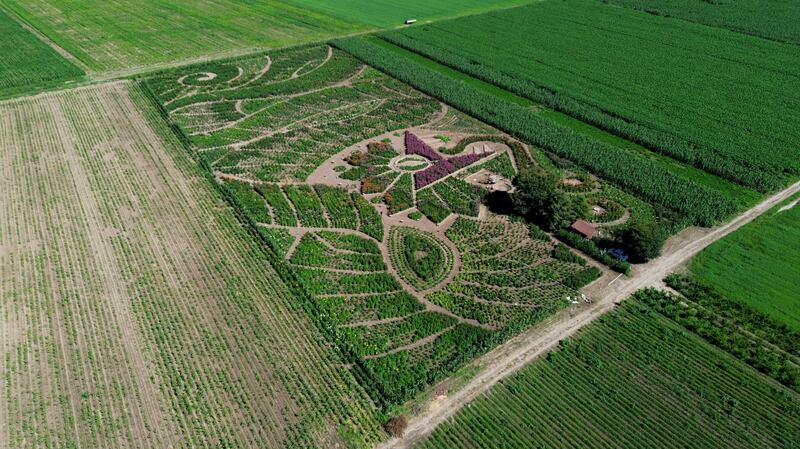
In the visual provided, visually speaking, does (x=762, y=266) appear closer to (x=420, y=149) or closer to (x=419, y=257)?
(x=419, y=257)

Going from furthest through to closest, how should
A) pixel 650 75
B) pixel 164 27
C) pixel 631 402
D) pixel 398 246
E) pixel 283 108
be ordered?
pixel 164 27, pixel 650 75, pixel 283 108, pixel 398 246, pixel 631 402

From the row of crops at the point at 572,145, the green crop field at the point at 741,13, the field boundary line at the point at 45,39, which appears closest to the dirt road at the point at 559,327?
the row of crops at the point at 572,145

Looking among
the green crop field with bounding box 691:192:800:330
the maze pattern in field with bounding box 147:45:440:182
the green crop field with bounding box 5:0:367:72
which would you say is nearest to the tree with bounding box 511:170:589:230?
the green crop field with bounding box 691:192:800:330

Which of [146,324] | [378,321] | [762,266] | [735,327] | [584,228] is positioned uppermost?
[584,228]

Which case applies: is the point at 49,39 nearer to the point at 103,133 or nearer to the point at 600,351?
the point at 103,133

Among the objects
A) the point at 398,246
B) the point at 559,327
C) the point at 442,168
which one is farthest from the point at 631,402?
the point at 442,168

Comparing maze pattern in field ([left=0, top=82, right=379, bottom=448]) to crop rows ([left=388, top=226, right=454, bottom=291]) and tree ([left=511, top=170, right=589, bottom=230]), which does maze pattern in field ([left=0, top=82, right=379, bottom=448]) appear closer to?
crop rows ([left=388, top=226, right=454, bottom=291])

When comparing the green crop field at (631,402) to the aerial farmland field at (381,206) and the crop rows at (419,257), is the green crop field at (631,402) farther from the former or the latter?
the crop rows at (419,257)
